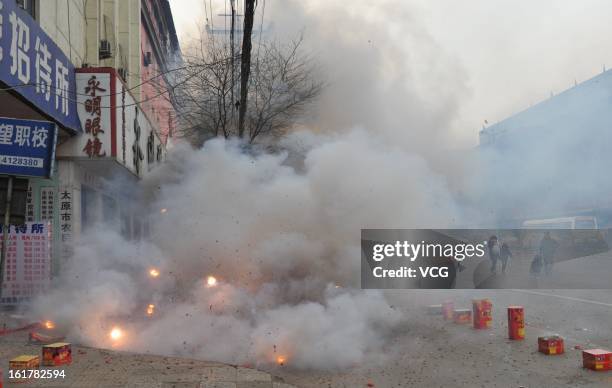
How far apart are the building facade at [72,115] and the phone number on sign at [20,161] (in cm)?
13

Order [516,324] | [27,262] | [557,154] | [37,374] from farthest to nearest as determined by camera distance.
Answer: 1. [557,154]
2. [27,262]
3. [516,324]
4. [37,374]

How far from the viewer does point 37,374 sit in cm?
514

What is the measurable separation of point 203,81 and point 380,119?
9.94 metres

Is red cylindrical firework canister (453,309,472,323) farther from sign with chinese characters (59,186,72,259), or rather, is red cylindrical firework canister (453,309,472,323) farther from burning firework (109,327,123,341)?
sign with chinese characters (59,186,72,259)

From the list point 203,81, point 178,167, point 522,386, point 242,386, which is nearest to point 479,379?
point 522,386

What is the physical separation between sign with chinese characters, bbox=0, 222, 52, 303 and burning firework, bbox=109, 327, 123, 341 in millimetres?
2186

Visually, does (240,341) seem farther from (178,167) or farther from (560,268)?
(560,268)

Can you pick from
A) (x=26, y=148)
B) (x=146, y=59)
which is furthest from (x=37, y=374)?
(x=146, y=59)

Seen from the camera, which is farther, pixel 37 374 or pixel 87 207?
pixel 87 207

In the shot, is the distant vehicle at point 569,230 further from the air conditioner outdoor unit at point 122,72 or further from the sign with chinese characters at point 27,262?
the air conditioner outdoor unit at point 122,72

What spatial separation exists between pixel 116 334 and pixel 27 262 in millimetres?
A: 2650

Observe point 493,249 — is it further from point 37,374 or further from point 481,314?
point 37,374

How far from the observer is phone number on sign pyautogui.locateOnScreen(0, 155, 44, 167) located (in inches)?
188

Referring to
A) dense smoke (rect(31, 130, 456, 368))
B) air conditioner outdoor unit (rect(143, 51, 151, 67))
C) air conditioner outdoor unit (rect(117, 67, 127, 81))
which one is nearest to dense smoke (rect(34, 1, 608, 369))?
dense smoke (rect(31, 130, 456, 368))
